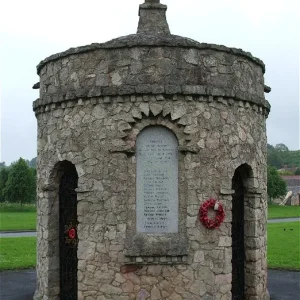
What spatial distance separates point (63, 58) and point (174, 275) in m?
5.07

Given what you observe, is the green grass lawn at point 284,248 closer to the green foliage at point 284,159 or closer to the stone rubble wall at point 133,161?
the stone rubble wall at point 133,161

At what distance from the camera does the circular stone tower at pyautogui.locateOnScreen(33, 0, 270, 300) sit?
391 inches

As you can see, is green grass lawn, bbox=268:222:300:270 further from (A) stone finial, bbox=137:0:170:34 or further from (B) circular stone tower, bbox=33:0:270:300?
(A) stone finial, bbox=137:0:170:34

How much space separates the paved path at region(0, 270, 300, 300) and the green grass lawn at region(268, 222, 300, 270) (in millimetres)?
1574

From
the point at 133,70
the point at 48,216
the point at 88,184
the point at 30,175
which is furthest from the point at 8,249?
the point at 30,175

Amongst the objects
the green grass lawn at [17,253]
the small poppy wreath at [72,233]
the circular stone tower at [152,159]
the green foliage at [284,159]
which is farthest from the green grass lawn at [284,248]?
the green foliage at [284,159]

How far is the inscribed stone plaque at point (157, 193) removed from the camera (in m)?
10.1

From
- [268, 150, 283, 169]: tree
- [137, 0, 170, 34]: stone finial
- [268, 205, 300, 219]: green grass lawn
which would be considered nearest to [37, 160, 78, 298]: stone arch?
[137, 0, 170, 34]: stone finial

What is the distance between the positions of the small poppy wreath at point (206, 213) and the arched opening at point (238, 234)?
1257 mm

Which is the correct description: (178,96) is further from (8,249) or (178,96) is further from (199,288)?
(8,249)

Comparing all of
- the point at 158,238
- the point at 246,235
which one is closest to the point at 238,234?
the point at 246,235

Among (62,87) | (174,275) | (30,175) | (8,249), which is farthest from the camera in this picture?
(30,175)

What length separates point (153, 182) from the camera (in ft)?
33.1

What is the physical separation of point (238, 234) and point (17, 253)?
36.9 feet
